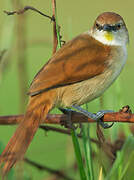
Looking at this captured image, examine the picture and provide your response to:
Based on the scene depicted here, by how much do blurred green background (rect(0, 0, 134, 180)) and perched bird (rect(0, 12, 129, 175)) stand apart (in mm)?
93

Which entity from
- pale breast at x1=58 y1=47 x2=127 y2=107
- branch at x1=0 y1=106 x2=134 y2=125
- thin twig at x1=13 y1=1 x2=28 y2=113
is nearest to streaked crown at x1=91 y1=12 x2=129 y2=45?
pale breast at x1=58 y1=47 x2=127 y2=107

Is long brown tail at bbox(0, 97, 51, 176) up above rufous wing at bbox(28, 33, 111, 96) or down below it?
below

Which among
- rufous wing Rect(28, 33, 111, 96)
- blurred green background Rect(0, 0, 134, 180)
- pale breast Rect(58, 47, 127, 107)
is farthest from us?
pale breast Rect(58, 47, 127, 107)

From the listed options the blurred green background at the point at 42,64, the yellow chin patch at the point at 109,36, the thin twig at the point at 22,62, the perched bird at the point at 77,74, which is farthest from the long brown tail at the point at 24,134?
the yellow chin patch at the point at 109,36

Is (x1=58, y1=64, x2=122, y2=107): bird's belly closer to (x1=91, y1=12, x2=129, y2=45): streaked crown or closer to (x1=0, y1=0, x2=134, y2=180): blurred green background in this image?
(x1=0, y1=0, x2=134, y2=180): blurred green background

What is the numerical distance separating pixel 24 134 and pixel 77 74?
645 millimetres

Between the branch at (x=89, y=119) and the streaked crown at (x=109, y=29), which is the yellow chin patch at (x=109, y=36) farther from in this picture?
the branch at (x=89, y=119)

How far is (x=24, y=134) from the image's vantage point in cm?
211

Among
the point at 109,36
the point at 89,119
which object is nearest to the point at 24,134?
the point at 89,119

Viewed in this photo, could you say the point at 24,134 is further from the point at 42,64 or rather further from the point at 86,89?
the point at 42,64

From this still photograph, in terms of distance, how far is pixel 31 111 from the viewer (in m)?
2.36

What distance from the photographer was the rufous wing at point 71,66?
250 cm

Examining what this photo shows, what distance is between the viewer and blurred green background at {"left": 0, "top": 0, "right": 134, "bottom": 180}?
91.2 inches

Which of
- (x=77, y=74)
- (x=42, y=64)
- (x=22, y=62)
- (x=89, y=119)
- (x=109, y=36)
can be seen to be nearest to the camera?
(x=22, y=62)
